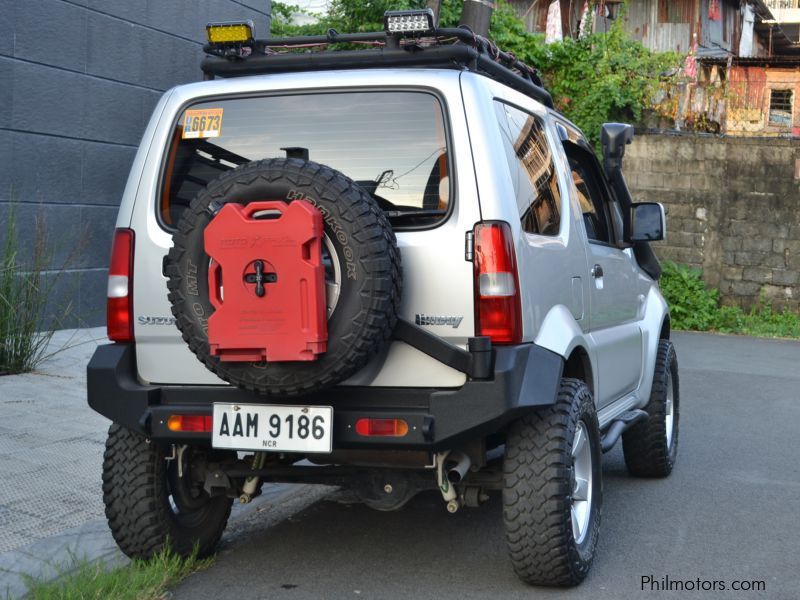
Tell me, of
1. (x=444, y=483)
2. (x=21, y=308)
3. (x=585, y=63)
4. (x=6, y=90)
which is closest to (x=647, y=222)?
(x=444, y=483)

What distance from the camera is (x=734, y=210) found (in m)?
16.3

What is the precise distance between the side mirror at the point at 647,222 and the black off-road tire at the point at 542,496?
1.99 metres

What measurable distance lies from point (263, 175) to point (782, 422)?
5.95 meters

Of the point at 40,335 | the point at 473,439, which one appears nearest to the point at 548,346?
the point at 473,439

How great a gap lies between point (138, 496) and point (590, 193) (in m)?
2.73

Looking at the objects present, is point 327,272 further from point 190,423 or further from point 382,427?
point 190,423

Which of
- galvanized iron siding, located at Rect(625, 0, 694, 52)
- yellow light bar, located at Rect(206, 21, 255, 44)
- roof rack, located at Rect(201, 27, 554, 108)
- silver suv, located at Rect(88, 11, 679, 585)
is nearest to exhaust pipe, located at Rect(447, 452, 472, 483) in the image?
silver suv, located at Rect(88, 11, 679, 585)

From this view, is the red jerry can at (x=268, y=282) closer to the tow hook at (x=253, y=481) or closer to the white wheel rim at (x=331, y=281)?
the white wheel rim at (x=331, y=281)

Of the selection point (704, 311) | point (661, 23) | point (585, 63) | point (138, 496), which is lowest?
point (704, 311)

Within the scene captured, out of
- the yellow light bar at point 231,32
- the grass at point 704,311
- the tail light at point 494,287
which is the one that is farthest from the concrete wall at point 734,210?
the tail light at point 494,287

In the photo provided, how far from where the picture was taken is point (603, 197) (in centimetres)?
606

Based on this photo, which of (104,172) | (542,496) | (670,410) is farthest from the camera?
(104,172)

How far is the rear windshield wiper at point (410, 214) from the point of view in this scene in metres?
4.11

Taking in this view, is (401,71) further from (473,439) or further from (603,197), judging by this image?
(603,197)
